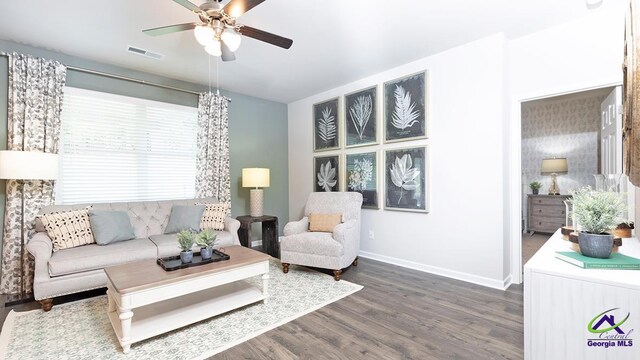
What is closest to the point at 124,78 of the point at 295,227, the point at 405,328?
the point at 295,227

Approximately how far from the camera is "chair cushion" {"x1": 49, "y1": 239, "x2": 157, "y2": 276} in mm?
2514

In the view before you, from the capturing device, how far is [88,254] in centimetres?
266

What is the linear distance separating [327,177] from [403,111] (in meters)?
1.58

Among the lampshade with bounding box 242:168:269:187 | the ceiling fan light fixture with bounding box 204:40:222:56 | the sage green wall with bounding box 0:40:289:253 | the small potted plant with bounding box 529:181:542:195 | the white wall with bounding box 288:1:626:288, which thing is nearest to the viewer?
the ceiling fan light fixture with bounding box 204:40:222:56

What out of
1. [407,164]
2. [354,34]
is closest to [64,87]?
[354,34]

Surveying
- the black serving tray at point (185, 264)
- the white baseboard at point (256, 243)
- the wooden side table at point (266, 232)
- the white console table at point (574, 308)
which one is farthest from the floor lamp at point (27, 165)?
the white console table at point (574, 308)

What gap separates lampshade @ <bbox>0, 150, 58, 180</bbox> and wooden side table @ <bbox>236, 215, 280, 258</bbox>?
6.69ft

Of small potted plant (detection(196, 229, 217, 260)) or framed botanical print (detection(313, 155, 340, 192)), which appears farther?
framed botanical print (detection(313, 155, 340, 192))

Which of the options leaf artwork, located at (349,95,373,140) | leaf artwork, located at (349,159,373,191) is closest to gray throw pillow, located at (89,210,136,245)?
leaf artwork, located at (349,159,373,191)

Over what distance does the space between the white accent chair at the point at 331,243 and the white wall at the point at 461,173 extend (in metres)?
Answer: 0.55

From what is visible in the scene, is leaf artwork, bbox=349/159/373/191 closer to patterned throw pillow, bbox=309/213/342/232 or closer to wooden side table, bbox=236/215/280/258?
patterned throw pillow, bbox=309/213/342/232

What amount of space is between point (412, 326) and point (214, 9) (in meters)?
2.65

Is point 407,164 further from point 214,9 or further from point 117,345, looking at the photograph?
point 117,345

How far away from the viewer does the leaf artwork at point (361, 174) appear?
4.14 meters
